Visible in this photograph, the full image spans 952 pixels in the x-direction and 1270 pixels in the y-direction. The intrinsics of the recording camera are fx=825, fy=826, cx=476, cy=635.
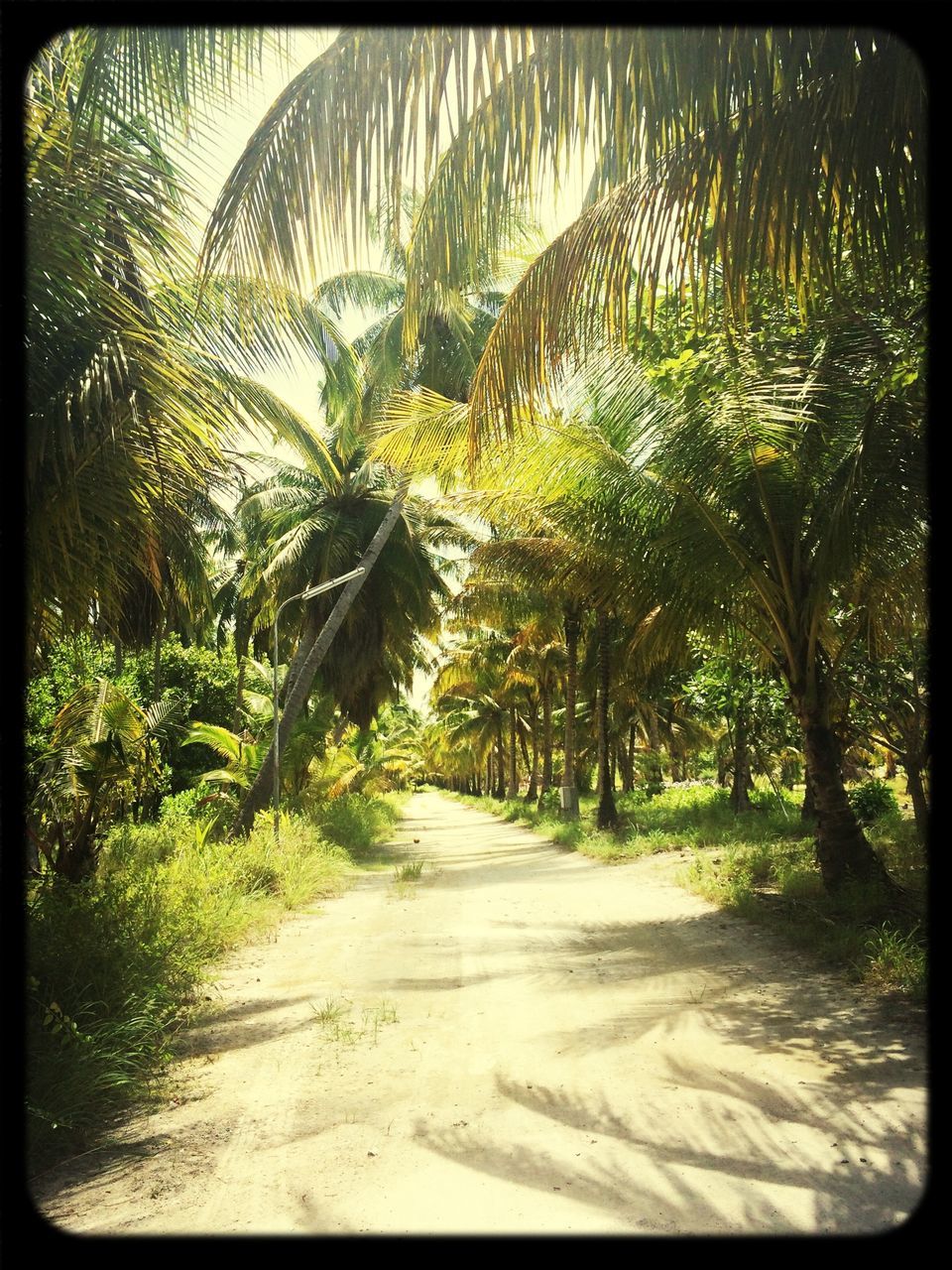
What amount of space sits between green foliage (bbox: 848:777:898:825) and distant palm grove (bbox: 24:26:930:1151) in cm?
107

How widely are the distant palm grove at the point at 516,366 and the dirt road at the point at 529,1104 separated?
64 cm

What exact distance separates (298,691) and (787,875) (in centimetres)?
1007

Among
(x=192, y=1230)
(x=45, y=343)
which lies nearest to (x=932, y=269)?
(x=45, y=343)

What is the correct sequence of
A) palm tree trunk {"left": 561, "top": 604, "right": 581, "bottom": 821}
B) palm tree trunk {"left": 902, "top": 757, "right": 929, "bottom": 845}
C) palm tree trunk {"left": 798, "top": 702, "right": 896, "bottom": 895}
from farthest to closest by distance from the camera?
palm tree trunk {"left": 561, "top": 604, "right": 581, "bottom": 821}
palm tree trunk {"left": 902, "top": 757, "right": 929, "bottom": 845}
palm tree trunk {"left": 798, "top": 702, "right": 896, "bottom": 895}

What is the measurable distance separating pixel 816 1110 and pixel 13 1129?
337 centimetres

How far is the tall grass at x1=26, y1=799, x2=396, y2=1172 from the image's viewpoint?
3748 millimetres

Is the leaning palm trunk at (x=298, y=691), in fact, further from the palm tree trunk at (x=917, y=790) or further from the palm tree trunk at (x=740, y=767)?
the palm tree trunk at (x=917, y=790)

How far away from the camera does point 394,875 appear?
513 inches

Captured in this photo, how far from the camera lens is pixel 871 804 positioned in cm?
1405

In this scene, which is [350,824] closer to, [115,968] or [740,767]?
[740,767]

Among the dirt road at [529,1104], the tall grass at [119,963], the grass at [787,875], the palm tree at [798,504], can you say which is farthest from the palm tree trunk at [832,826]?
the tall grass at [119,963]

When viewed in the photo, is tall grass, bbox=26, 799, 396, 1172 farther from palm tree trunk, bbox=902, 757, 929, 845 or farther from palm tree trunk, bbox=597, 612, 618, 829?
palm tree trunk, bbox=597, 612, 618, 829

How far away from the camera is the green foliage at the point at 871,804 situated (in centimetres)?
1389

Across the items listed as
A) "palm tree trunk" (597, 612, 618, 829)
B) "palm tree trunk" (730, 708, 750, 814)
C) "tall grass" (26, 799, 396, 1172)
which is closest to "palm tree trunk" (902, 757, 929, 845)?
"palm tree trunk" (730, 708, 750, 814)
